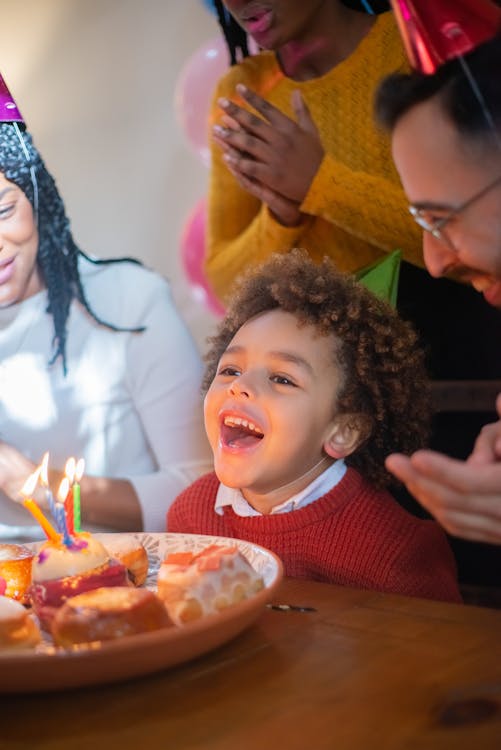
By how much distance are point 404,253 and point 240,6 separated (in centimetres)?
49

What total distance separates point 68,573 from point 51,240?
0.81m

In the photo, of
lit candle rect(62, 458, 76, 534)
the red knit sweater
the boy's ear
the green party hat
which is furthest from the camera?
the green party hat

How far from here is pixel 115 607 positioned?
86 cm

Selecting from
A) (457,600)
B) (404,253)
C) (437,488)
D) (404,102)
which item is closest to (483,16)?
(404,102)

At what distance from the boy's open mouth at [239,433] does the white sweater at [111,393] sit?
0.39 m

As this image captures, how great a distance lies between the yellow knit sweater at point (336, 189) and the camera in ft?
4.86

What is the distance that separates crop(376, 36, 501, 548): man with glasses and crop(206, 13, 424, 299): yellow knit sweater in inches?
15.8

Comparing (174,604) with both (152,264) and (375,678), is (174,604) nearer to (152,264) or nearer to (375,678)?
(375,678)

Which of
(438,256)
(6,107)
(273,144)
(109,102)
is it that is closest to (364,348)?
(438,256)

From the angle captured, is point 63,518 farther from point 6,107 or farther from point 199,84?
point 199,84

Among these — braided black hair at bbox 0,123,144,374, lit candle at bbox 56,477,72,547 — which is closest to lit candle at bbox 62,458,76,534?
lit candle at bbox 56,477,72,547

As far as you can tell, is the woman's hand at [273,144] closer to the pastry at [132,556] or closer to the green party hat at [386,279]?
the green party hat at [386,279]

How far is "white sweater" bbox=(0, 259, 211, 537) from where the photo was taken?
1.63m

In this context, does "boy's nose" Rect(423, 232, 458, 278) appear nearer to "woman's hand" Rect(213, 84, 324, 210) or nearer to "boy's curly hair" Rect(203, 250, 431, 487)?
"boy's curly hair" Rect(203, 250, 431, 487)
